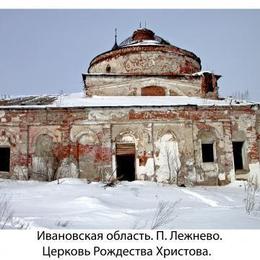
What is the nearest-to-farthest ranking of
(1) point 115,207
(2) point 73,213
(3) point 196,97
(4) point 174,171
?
(2) point 73,213, (1) point 115,207, (4) point 174,171, (3) point 196,97

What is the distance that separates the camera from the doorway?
15836mm

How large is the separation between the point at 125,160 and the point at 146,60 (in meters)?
6.32

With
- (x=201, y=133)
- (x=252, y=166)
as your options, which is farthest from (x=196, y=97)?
(x=252, y=166)

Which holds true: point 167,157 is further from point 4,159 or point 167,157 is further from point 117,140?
point 4,159

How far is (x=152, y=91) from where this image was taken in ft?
63.1

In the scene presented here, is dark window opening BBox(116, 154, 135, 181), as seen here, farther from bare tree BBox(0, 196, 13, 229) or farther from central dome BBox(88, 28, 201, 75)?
bare tree BBox(0, 196, 13, 229)

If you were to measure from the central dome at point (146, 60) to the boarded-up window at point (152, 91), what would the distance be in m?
0.99

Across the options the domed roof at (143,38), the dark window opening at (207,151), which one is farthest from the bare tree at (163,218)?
the domed roof at (143,38)

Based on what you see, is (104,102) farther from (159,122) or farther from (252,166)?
(252,166)

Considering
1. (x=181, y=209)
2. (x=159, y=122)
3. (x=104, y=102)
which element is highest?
(x=104, y=102)

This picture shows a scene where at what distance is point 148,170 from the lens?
15445mm

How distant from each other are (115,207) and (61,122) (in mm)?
9617

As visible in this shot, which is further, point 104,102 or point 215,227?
point 104,102

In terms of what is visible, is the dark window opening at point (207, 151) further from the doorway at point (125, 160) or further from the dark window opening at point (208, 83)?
the dark window opening at point (208, 83)
